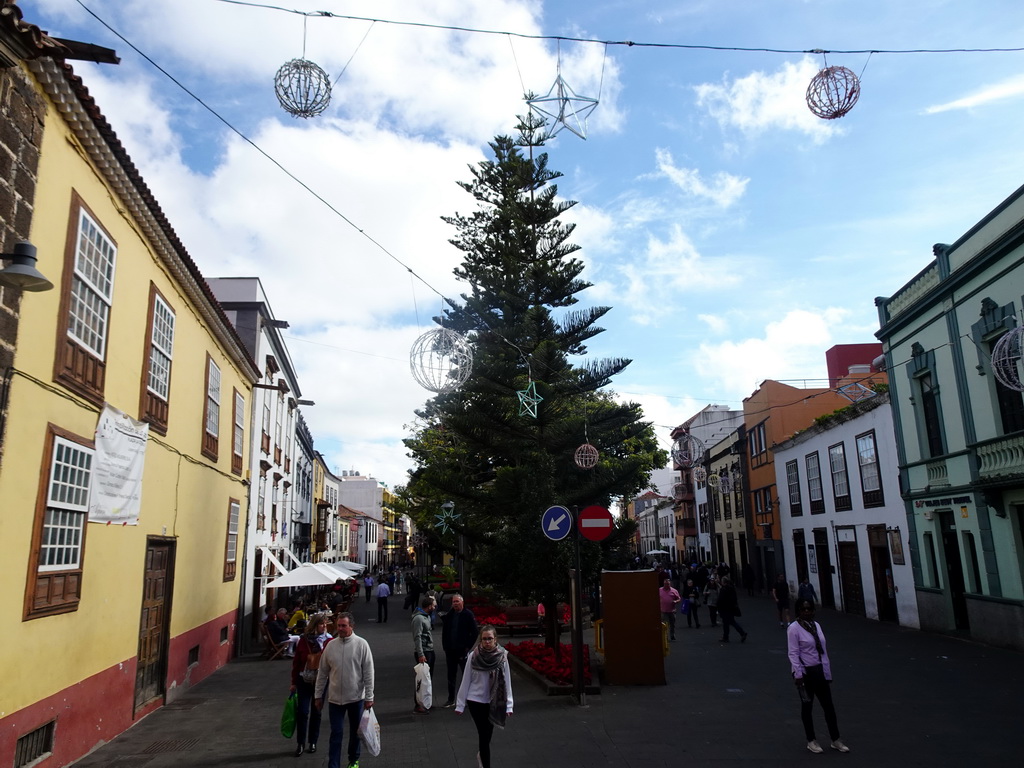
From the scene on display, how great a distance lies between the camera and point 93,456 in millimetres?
8023

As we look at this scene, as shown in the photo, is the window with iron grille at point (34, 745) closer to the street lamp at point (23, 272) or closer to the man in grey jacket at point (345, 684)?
the man in grey jacket at point (345, 684)

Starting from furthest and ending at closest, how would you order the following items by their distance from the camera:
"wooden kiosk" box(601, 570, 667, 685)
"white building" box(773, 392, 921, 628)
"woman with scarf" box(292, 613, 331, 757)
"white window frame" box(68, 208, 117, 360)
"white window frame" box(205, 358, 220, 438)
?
"white building" box(773, 392, 921, 628) < "white window frame" box(205, 358, 220, 438) < "wooden kiosk" box(601, 570, 667, 685) < "woman with scarf" box(292, 613, 331, 757) < "white window frame" box(68, 208, 117, 360)

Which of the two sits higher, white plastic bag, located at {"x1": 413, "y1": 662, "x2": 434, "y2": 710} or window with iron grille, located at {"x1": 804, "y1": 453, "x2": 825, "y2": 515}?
window with iron grille, located at {"x1": 804, "y1": 453, "x2": 825, "y2": 515}

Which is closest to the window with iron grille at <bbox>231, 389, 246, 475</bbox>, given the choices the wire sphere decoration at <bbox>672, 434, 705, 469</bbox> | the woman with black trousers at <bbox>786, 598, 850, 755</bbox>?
the woman with black trousers at <bbox>786, 598, 850, 755</bbox>

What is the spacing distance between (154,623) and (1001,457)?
15453 mm

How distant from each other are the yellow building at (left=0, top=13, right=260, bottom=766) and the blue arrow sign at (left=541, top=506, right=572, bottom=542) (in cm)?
539

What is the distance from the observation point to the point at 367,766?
7.21 meters

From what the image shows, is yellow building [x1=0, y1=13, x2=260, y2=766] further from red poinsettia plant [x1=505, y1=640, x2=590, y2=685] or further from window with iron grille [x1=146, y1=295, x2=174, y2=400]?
red poinsettia plant [x1=505, y1=640, x2=590, y2=685]

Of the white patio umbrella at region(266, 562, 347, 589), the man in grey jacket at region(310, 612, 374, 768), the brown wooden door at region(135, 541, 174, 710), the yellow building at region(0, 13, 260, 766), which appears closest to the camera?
the yellow building at region(0, 13, 260, 766)

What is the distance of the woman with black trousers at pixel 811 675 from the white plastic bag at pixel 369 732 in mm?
4177

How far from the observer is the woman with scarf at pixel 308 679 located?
7.77m

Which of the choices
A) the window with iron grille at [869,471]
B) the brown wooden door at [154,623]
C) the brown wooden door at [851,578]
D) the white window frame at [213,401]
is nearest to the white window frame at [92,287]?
the brown wooden door at [154,623]

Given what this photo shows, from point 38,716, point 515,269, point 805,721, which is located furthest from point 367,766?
point 515,269

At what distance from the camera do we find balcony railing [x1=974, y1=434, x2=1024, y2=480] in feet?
45.4
